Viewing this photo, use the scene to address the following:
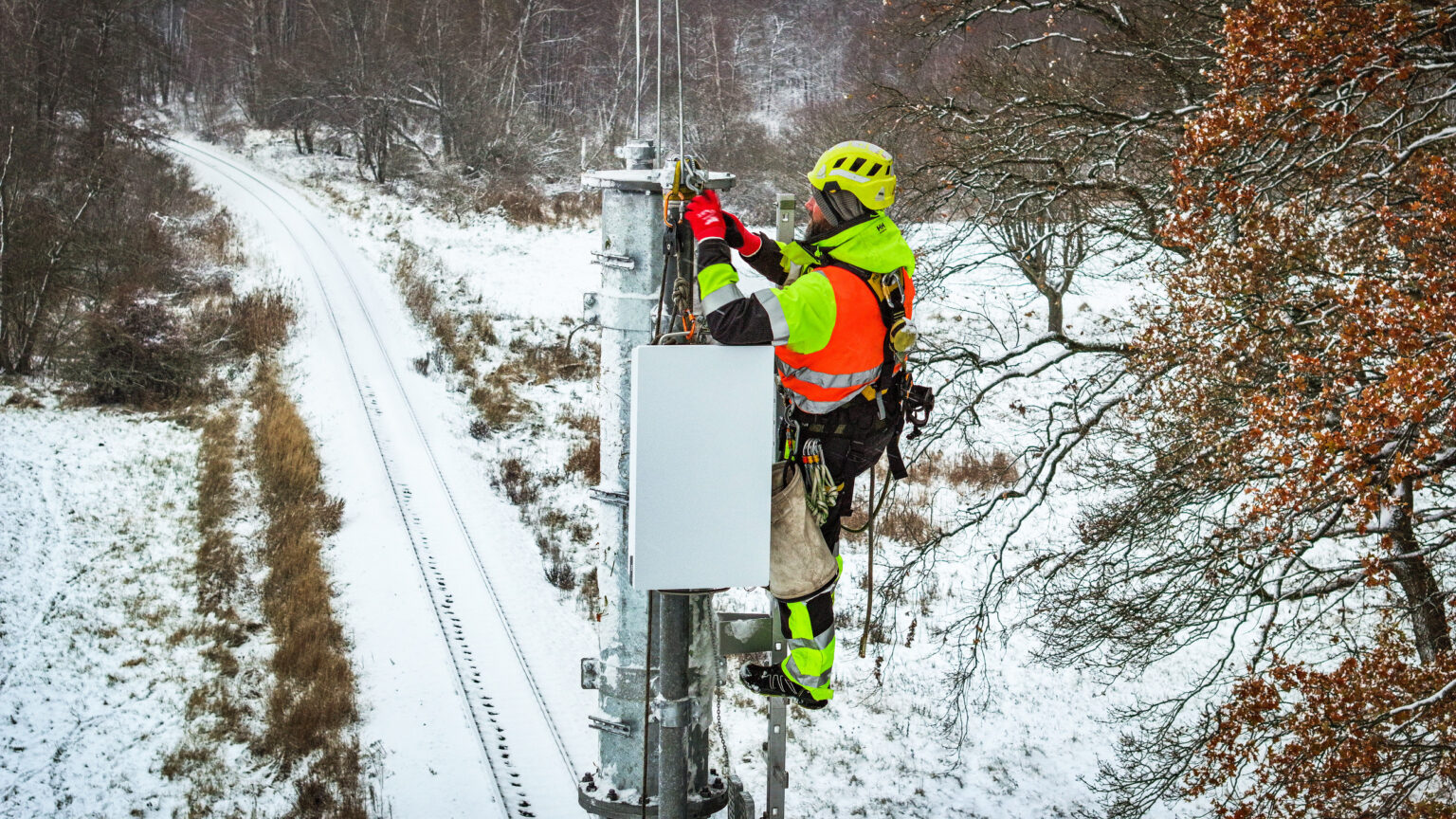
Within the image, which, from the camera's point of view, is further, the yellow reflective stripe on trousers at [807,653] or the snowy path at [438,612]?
the snowy path at [438,612]

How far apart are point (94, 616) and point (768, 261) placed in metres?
9.02

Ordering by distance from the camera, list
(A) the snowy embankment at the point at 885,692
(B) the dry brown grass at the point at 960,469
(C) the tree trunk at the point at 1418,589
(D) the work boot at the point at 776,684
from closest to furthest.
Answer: (D) the work boot at the point at 776,684 < (C) the tree trunk at the point at 1418,589 < (A) the snowy embankment at the point at 885,692 < (B) the dry brown grass at the point at 960,469

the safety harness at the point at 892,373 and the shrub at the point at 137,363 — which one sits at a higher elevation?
the safety harness at the point at 892,373

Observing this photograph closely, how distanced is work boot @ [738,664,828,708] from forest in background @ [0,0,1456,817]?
8.53ft

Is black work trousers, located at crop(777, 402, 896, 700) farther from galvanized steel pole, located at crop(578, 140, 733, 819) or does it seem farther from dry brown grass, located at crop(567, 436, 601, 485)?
dry brown grass, located at crop(567, 436, 601, 485)

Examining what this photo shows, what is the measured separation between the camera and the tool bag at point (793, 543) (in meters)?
4.07

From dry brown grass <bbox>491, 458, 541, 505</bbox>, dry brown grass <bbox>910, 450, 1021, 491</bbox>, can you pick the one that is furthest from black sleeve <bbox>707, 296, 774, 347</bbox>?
dry brown grass <bbox>910, 450, 1021, 491</bbox>

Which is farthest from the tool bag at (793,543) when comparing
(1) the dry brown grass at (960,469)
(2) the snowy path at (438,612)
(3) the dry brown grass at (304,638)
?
(1) the dry brown grass at (960,469)

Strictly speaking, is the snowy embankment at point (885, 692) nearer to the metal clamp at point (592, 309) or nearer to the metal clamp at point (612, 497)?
the metal clamp at point (592, 309)

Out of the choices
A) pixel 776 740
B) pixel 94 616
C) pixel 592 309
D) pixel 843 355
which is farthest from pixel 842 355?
pixel 94 616

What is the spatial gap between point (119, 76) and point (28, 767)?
17.8 m

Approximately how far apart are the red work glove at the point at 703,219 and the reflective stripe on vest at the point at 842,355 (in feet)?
1.84

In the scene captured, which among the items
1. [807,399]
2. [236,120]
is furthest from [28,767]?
[236,120]

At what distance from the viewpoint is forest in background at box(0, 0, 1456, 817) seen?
18.2 ft
